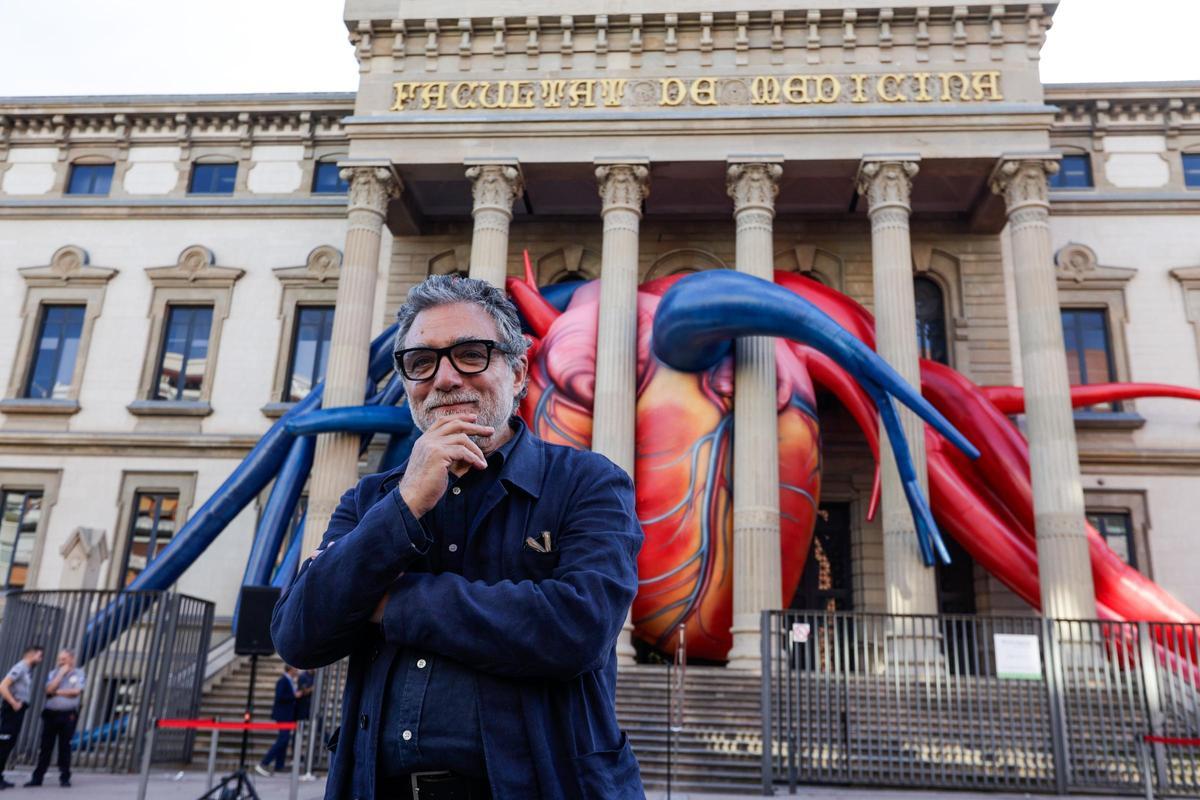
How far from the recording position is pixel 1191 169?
78.5ft

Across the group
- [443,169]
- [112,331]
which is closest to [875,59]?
[443,169]

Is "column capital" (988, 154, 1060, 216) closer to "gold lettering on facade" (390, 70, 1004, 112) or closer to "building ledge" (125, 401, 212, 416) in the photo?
"gold lettering on facade" (390, 70, 1004, 112)

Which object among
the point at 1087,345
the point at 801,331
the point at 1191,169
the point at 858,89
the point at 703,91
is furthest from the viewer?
the point at 1191,169

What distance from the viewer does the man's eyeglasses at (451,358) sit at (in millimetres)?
2227

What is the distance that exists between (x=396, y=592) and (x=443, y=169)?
20.6 metres

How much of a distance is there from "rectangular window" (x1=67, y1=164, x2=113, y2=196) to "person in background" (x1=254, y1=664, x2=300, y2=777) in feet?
62.5

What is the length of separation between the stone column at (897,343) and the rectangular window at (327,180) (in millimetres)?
13964

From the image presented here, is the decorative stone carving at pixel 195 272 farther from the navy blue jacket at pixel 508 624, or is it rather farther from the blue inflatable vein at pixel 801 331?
the navy blue jacket at pixel 508 624

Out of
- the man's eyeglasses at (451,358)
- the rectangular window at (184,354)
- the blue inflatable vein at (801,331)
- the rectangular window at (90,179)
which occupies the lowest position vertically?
the man's eyeglasses at (451,358)

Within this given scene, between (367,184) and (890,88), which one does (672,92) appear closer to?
(890,88)

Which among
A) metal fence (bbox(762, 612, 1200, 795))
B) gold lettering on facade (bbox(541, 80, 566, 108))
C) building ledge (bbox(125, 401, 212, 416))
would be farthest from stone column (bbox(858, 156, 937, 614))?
building ledge (bbox(125, 401, 212, 416))

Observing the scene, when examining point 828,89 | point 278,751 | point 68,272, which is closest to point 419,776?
point 278,751

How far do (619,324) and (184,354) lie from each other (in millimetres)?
13037

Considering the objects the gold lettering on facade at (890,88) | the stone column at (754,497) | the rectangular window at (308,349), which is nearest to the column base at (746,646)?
the stone column at (754,497)
